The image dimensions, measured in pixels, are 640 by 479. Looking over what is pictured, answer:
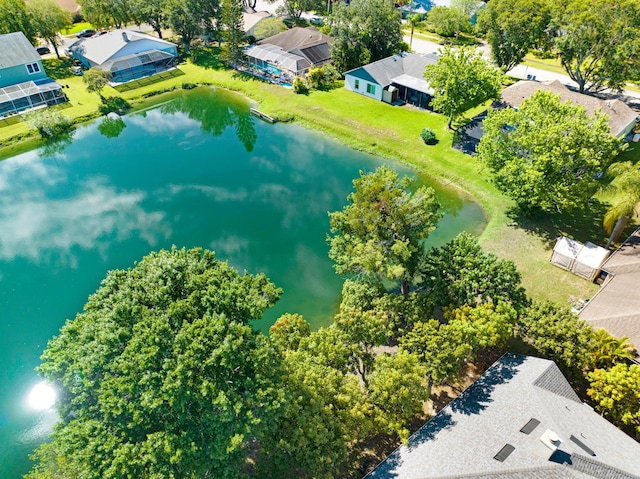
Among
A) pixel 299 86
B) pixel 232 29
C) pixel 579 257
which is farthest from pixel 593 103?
pixel 232 29

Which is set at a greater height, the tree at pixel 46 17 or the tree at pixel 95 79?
the tree at pixel 46 17

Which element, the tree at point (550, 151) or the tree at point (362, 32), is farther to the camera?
the tree at point (362, 32)

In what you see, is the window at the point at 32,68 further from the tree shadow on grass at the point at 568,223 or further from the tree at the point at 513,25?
the tree shadow on grass at the point at 568,223

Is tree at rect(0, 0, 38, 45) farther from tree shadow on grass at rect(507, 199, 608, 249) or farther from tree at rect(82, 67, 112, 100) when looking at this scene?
tree shadow on grass at rect(507, 199, 608, 249)

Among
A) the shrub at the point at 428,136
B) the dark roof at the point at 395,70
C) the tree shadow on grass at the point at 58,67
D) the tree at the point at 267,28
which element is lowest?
the shrub at the point at 428,136

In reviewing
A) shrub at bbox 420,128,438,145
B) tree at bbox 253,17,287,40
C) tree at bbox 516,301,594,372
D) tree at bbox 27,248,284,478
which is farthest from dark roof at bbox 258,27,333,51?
tree at bbox 27,248,284,478

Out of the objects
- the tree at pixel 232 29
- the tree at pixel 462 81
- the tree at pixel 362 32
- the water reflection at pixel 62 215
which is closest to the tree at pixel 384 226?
the water reflection at pixel 62 215

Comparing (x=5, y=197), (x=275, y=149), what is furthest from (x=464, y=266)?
(x=5, y=197)
